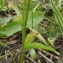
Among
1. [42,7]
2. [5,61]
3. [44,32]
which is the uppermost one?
[42,7]

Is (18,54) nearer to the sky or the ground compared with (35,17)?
nearer to the ground

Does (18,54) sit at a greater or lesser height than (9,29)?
lesser

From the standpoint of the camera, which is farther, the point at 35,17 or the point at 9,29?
the point at 35,17

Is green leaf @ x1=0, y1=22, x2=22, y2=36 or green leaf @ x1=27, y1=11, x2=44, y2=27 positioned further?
green leaf @ x1=27, y1=11, x2=44, y2=27

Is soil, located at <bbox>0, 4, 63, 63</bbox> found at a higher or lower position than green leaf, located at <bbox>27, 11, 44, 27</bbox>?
lower

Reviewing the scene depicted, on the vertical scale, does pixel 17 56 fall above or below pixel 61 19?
below

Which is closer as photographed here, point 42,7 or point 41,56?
point 41,56

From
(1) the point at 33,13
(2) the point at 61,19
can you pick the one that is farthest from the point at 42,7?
(2) the point at 61,19

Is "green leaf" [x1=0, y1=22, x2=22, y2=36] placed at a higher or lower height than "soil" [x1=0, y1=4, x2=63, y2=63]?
higher

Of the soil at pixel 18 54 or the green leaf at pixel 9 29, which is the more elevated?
the green leaf at pixel 9 29

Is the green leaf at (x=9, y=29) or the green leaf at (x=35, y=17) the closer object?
the green leaf at (x=9, y=29)

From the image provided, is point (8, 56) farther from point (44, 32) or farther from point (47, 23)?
point (47, 23)
